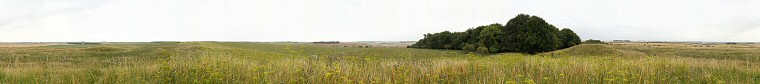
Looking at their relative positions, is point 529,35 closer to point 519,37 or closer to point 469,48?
point 519,37

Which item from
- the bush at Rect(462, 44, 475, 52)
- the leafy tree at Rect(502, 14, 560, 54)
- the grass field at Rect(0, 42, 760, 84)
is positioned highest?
the leafy tree at Rect(502, 14, 560, 54)

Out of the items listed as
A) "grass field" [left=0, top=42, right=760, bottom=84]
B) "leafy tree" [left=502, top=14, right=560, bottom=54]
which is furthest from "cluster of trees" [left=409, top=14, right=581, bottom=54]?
"grass field" [left=0, top=42, right=760, bottom=84]

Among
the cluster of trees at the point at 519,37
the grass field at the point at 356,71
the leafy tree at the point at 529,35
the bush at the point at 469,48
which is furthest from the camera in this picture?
the bush at the point at 469,48

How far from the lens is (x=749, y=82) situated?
Result: 8.43m

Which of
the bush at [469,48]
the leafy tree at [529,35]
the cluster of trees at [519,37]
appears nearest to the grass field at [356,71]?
the leafy tree at [529,35]

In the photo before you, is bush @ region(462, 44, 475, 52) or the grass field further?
bush @ region(462, 44, 475, 52)

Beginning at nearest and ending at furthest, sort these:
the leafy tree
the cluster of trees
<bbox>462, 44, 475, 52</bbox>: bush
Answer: the leafy tree, the cluster of trees, <bbox>462, 44, 475, 52</bbox>: bush

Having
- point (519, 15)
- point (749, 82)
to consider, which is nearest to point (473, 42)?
point (519, 15)

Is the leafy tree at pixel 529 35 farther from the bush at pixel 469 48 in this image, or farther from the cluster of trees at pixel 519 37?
the bush at pixel 469 48

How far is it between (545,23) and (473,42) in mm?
13455

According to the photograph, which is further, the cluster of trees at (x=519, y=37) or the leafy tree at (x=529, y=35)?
the cluster of trees at (x=519, y=37)

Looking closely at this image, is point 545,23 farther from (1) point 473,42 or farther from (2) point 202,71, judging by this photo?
(2) point 202,71

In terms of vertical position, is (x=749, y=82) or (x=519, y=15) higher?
(x=519, y=15)

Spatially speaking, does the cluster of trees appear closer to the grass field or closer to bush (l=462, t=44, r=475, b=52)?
bush (l=462, t=44, r=475, b=52)
